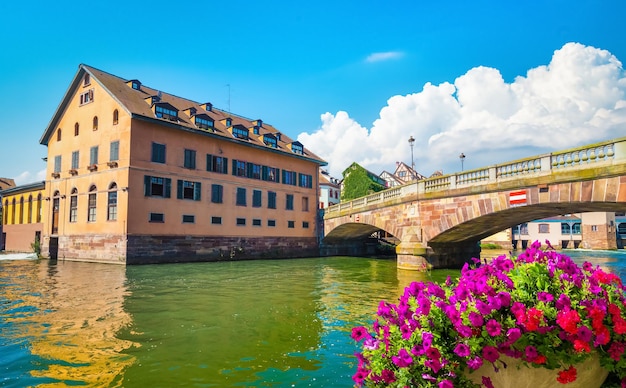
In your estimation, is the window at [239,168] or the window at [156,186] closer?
the window at [156,186]

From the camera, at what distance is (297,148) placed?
37219 millimetres

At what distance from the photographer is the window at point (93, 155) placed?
2709 cm

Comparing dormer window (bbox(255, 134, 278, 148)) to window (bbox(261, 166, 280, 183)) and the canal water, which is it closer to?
window (bbox(261, 166, 280, 183))

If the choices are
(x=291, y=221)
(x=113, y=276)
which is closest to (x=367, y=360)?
(x=113, y=276)

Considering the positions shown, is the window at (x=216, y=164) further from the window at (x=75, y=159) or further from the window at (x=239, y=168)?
the window at (x=75, y=159)

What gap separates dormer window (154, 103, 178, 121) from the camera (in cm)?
2708

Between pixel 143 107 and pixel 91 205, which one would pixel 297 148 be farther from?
pixel 91 205

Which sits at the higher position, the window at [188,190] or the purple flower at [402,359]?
the window at [188,190]

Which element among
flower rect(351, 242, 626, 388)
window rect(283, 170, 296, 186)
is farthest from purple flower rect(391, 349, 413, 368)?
window rect(283, 170, 296, 186)

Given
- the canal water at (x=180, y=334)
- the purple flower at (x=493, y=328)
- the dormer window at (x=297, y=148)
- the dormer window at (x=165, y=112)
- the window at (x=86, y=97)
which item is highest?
the window at (x=86, y=97)

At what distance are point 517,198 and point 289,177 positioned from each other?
21.7 m

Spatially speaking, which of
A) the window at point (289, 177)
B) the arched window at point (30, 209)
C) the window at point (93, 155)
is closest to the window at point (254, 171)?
the window at point (289, 177)

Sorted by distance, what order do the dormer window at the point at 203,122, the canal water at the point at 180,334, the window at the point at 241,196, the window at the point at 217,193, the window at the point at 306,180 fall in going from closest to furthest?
the canal water at the point at 180,334, the window at the point at 217,193, the dormer window at the point at 203,122, the window at the point at 241,196, the window at the point at 306,180

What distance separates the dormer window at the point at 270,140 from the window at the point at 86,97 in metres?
13.2
